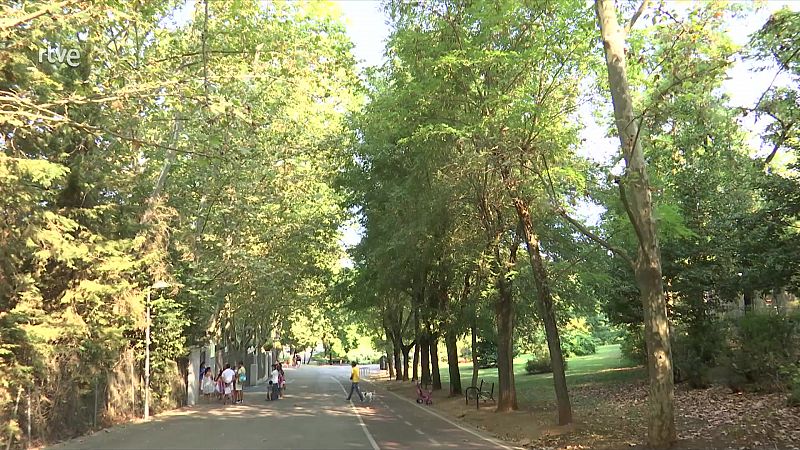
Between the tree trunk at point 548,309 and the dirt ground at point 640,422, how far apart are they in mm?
573

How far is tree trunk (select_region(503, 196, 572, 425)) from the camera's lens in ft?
47.9

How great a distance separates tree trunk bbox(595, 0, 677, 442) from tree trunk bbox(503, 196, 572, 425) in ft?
12.5

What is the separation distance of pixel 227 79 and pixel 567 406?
11.2 metres

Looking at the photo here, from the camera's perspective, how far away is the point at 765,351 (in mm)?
15758

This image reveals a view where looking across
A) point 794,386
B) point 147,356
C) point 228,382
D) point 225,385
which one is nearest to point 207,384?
point 225,385

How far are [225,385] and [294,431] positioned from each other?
1163 centimetres

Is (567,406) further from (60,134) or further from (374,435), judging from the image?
(60,134)

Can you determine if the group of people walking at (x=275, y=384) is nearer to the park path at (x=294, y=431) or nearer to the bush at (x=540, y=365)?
the park path at (x=294, y=431)

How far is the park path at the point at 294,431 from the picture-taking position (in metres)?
13.1

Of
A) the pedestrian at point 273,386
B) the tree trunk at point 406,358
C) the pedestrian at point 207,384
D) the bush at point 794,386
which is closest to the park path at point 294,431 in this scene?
the pedestrian at point 273,386

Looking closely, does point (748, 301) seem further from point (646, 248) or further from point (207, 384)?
point (207, 384)

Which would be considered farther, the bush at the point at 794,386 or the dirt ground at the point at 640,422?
the bush at the point at 794,386

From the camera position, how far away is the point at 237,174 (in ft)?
74.0

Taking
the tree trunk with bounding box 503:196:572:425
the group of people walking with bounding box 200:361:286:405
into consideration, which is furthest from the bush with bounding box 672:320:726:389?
the group of people walking with bounding box 200:361:286:405
